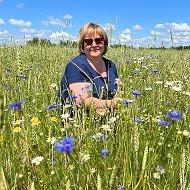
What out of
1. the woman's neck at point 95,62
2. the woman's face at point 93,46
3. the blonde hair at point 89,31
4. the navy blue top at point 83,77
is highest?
the blonde hair at point 89,31

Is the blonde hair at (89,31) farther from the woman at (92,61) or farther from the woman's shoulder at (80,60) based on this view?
the woman's shoulder at (80,60)

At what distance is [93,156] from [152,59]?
5655 mm

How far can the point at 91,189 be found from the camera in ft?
5.32

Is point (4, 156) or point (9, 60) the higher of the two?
point (9, 60)

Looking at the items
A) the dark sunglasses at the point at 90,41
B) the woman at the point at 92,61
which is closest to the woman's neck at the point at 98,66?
the woman at the point at 92,61

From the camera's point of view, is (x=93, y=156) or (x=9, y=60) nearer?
(x=93, y=156)

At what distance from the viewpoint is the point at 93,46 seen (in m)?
3.30

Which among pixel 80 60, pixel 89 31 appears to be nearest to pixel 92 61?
pixel 80 60

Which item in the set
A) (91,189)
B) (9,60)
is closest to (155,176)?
(91,189)

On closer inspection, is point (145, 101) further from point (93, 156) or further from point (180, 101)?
point (93, 156)

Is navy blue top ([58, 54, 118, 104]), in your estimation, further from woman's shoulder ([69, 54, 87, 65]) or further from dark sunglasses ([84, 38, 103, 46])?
dark sunglasses ([84, 38, 103, 46])

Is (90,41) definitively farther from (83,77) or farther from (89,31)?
(83,77)

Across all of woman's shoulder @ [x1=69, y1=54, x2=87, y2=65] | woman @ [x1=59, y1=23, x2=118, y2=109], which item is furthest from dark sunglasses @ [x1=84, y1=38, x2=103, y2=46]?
woman's shoulder @ [x1=69, y1=54, x2=87, y2=65]

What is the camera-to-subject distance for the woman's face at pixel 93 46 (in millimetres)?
3307
